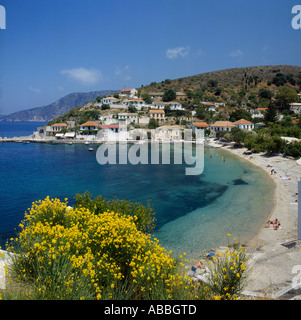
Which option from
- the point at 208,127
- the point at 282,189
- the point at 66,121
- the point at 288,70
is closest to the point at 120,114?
the point at 66,121

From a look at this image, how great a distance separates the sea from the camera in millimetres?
18609

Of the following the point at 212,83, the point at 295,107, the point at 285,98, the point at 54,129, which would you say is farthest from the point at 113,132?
the point at 212,83

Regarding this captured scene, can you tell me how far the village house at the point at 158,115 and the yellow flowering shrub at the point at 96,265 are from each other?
3223 inches

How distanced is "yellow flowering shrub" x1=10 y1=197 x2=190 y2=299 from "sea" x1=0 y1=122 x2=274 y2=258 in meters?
7.73

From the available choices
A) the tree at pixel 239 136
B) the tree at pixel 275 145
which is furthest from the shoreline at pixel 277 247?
the tree at pixel 239 136

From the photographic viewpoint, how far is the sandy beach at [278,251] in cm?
1090

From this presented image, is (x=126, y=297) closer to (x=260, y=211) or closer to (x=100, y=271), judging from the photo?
(x=100, y=271)

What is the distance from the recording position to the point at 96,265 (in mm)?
7398

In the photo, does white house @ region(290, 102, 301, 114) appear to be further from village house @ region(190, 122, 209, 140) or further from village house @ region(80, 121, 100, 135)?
village house @ region(80, 121, 100, 135)

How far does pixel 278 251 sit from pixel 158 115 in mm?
78096

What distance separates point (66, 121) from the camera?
3688 inches

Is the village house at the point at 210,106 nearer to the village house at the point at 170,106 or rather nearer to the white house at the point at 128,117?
the village house at the point at 170,106
